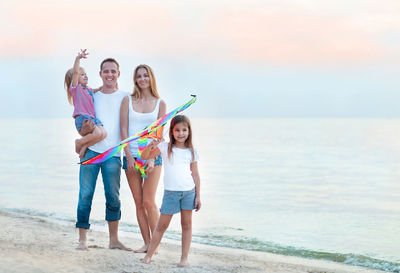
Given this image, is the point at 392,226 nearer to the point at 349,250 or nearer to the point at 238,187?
the point at 349,250

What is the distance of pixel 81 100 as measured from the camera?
514 cm

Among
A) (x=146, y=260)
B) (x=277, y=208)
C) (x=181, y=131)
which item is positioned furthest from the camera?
(x=277, y=208)

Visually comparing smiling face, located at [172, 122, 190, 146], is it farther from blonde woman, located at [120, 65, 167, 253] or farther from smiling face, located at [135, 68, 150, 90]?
smiling face, located at [135, 68, 150, 90]

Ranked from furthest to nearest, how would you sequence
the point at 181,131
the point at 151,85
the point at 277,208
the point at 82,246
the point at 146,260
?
the point at 277,208 < the point at 82,246 < the point at 151,85 < the point at 146,260 < the point at 181,131

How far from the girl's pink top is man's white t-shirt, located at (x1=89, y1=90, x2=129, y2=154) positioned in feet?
0.30

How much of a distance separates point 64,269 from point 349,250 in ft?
15.0

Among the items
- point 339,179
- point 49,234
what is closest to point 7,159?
point 339,179

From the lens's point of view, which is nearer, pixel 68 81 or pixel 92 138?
pixel 92 138

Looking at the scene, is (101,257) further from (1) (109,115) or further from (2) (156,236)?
(1) (109,115)

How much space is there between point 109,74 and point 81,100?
15.4 inches

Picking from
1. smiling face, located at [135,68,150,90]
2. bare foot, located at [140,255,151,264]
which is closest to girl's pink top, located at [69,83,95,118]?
smiling face, located at [135,68,150,90]

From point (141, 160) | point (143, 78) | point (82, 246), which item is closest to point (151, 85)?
point (143, 78)

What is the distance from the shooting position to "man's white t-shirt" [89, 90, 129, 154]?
518 centimetres

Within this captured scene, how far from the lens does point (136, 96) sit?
520cm
